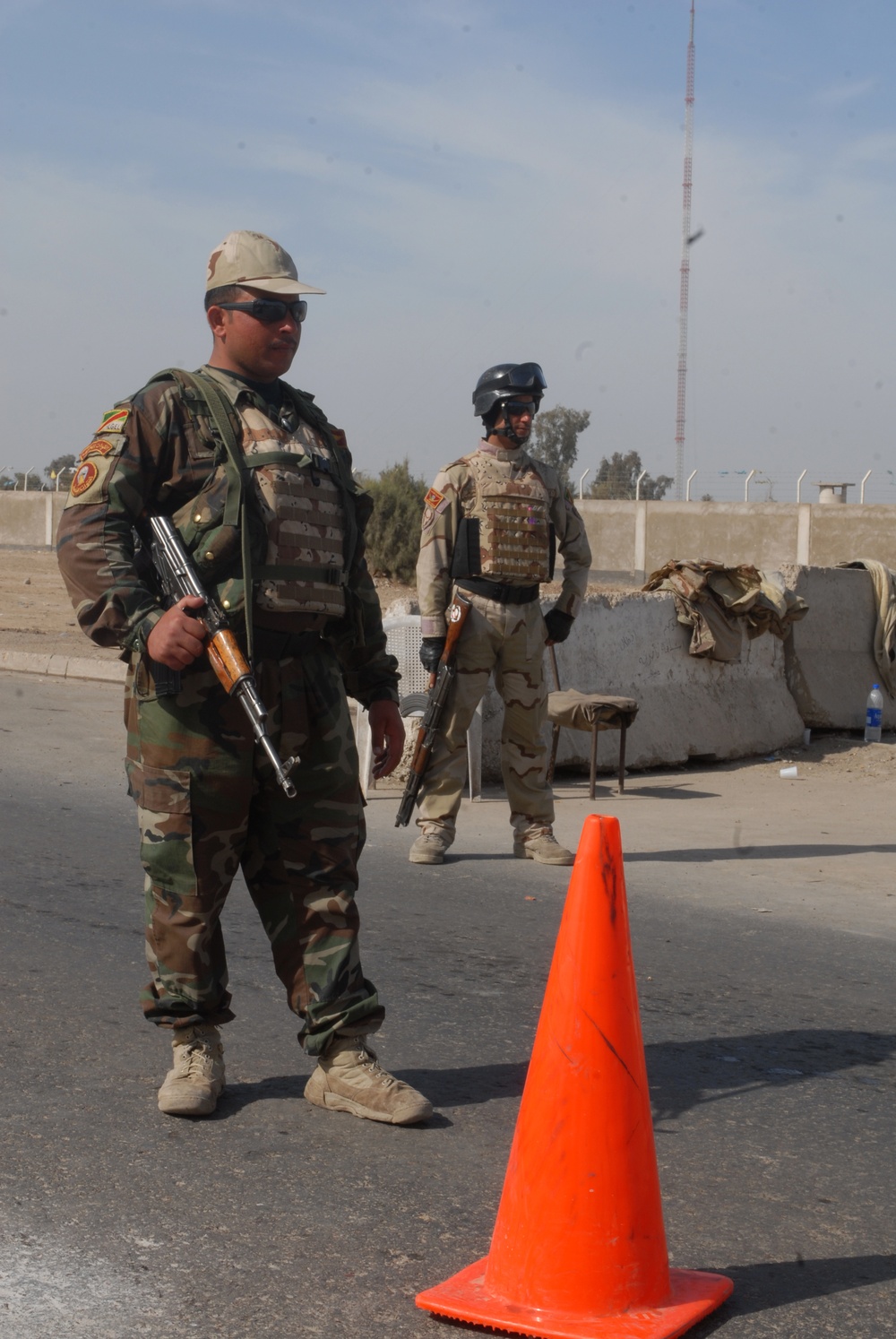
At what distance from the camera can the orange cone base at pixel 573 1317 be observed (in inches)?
98.7

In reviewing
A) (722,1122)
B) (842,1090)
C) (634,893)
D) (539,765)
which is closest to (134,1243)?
(722,1122)

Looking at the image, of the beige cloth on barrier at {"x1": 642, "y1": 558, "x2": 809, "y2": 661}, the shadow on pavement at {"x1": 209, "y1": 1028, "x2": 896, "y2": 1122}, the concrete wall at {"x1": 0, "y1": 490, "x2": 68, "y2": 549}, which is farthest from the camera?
A: the concrete wall at {"x1": 0, "y1": 490, "x2": 68, "y2": 549}

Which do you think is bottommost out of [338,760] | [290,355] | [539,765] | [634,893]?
[634,893]

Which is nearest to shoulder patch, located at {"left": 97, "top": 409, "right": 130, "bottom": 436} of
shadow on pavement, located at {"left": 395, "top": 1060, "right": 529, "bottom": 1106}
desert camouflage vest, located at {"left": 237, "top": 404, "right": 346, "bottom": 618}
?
desert camouflage vest, located at {"left": 237, "top": 404, "right": 346, "bottom": 618}

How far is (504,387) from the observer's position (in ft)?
22.8

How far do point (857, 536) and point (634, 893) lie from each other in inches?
977

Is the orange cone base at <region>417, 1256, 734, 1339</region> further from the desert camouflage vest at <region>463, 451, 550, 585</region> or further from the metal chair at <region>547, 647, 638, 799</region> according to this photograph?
the metal chair at <region>547, 647, 638, 799</region>

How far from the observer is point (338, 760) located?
12.0 ft

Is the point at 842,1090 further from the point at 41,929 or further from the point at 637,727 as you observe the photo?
the point at 637,727

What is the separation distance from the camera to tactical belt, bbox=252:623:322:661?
357 cm

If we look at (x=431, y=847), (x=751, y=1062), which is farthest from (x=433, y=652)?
(x=751, y=1062)

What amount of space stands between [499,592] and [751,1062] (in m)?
3.30

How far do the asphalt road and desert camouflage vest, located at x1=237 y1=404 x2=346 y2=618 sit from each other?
3.98 feet

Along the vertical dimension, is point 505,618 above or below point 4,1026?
above
